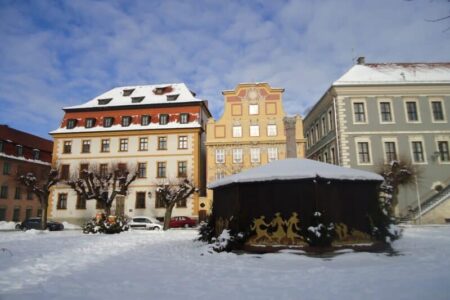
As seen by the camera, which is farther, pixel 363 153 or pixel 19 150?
pixel 19 150

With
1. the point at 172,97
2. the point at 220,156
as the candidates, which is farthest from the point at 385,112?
the point at 172,97

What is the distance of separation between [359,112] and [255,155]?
10991 mm

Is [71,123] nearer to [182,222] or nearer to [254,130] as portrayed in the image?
[182,222]

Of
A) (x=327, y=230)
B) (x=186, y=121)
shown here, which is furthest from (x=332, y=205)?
(x=186, y=121)

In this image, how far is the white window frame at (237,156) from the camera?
35.9 m

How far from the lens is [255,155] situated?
35.8 metres

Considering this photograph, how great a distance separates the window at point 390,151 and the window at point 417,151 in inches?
66.5

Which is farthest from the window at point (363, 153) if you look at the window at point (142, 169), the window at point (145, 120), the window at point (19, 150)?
the window at point (19, 150)

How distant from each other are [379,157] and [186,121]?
20.5m

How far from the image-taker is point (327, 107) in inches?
1356

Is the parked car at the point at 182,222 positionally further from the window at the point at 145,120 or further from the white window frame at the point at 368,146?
the white window frame at the point at 368,146

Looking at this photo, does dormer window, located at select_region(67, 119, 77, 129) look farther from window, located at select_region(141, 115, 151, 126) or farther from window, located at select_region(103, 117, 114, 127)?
window, located at select_region(141, 115, 151, 126)

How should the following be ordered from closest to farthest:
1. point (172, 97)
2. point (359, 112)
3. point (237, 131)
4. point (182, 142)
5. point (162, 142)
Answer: point (359, 112), point (237, 131), point (182, 142), point (162, 142), point (172, 97)

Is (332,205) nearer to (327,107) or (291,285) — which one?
(291,285)
